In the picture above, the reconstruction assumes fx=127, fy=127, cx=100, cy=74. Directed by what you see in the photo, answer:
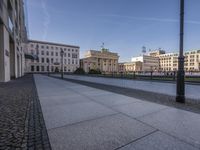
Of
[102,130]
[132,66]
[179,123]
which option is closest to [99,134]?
[102,130]

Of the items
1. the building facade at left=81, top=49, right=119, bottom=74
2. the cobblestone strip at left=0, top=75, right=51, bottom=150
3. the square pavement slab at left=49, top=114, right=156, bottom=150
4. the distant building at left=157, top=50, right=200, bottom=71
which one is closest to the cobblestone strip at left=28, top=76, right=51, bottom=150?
the cobblestone strip at left=0, top=75, right=51, bottom=150

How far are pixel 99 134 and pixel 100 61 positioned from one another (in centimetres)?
9819

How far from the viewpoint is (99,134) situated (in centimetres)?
246

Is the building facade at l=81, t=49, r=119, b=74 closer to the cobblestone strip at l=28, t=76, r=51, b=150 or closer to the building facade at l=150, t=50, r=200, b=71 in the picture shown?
the building facade at l=150, t=50, r=200, b=71

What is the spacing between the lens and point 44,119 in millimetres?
3250

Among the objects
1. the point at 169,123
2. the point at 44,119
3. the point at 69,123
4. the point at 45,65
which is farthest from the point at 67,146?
the point at 45,65

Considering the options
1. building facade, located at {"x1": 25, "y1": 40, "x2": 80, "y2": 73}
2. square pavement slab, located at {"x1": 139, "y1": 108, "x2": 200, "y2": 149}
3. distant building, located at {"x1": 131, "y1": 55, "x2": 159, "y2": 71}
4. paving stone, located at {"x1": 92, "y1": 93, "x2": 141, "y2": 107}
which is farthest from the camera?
distant building, located at {"x1": 131, "y1": 55, "x2": 159, "y2": 71}

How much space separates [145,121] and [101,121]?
1084 mm

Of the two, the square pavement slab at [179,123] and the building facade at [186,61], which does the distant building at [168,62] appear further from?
the square pavement slab at [179,123]

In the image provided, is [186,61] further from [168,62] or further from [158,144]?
[158,144]

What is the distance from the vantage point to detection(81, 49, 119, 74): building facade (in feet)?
305

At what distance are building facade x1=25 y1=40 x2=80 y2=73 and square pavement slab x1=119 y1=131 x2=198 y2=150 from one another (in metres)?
70.4

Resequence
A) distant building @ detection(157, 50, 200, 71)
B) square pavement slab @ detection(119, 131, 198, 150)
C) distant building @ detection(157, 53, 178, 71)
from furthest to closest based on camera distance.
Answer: distant building @ detection(157, 53, 178, 71)
distant building @ detection(157, 50, 200, 71)
square pavement slab @ detection(119, 131, 198, 150)

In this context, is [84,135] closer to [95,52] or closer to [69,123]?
[69,123]
